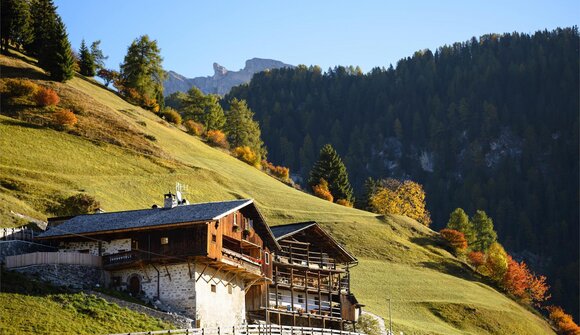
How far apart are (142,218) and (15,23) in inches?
3248

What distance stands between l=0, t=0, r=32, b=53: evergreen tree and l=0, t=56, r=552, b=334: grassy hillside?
8.03 m

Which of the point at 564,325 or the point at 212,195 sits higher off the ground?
the point at 212,195

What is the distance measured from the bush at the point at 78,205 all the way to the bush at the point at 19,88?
36.6 metres

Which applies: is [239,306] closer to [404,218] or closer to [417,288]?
[417,288]

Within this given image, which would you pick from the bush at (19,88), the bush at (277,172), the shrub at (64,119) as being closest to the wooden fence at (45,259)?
the shrub at (64,119)

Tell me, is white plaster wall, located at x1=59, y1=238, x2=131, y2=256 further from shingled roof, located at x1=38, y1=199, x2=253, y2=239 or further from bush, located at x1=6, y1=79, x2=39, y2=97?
bush, located at x1=6, y1=79, x2=39, y2=97

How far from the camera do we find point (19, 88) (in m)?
120

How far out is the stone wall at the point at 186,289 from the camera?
61.8m

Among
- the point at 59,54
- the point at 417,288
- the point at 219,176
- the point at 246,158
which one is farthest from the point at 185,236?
the point at 246,158

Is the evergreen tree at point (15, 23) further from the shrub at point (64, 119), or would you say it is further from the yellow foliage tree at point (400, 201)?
the yellow foliage tree at point (400, 201)

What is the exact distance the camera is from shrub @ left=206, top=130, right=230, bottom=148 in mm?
160375


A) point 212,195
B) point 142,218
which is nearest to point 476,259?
point 212,195

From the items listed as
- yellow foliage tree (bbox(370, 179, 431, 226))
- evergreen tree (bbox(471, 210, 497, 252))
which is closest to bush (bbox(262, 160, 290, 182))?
yellow foliage tree (bbox(370, 179, 431, 226))

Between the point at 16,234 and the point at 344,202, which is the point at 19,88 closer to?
the point at 16,234
